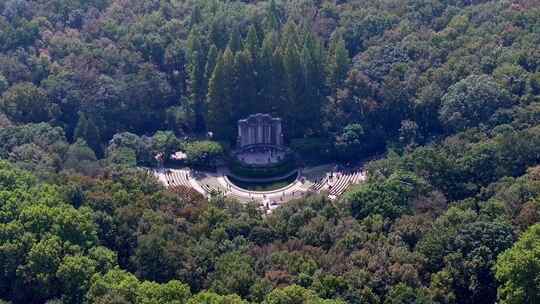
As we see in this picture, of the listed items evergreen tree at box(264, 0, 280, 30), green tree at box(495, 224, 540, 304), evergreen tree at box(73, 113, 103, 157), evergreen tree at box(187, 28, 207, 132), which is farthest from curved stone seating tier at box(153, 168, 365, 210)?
green tree at box(495, 224, 540, 304)

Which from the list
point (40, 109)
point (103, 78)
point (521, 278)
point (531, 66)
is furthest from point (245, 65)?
point (521, 278)

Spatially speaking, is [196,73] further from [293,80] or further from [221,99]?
[293,80]

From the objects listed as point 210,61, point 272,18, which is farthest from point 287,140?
point 272,18

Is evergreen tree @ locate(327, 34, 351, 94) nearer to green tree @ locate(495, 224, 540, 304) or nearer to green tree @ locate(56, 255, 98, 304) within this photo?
green tree @ locate(495, 224, 540, 304)

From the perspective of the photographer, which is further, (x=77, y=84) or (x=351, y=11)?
(x=351, y=11)

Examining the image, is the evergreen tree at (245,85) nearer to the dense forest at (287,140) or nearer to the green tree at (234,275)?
the dense forest at (287,140)

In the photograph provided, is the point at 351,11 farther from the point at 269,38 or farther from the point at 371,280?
the point at 371,280
